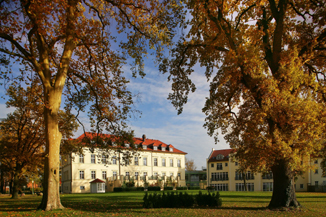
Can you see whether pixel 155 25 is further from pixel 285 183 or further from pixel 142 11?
pixel 285 183

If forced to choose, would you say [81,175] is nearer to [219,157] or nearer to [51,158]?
[219,157]

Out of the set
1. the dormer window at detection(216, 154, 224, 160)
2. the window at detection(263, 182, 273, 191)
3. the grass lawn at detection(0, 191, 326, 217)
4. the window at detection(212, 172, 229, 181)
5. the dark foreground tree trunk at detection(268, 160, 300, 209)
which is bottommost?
the window at detection(263, 182, 273, 191)

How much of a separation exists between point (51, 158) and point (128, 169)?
45492 millimetres

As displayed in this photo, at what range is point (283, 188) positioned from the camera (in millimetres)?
13867

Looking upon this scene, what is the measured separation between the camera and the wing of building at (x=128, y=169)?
164ft

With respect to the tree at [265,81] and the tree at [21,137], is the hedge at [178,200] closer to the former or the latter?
the tree at [265,81]

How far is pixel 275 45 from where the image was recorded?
14.8 m

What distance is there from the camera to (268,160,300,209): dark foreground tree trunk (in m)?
13.7

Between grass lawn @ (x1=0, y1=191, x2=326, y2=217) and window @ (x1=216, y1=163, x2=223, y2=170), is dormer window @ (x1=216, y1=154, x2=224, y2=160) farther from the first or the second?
grass lawn @ (x1=0, y1=191, x2=326, y2=217)

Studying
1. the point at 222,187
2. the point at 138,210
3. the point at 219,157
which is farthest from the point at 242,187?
the point at 138,210

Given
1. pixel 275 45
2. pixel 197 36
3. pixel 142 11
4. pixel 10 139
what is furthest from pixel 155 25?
pixel 10 139

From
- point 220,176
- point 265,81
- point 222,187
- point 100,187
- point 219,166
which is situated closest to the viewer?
point 265,81

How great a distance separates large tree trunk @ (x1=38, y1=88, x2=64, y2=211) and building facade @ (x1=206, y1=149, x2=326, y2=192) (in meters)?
45.6

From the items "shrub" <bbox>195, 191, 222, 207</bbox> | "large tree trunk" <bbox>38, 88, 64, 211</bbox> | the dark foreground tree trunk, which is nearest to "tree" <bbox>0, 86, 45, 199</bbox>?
"large tree trunk" <bbox>38, 88, 64, 211</bbox>
